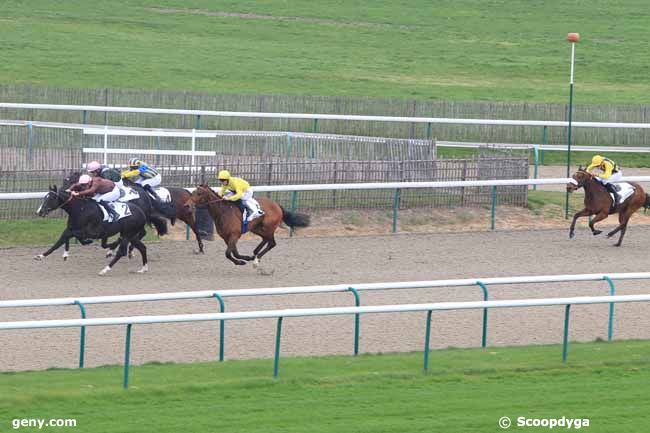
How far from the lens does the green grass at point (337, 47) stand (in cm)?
3247

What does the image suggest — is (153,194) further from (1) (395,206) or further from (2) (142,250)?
(1) (395,206)

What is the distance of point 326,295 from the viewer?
46.0ft

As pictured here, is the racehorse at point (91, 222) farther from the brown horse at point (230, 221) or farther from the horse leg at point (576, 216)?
the horse leg at point (576, 216)

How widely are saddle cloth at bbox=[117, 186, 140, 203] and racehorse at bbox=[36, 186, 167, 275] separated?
26 cm

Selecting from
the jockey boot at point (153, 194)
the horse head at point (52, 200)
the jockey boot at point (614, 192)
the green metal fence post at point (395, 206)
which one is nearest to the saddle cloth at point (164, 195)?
the jockey boot at point (153, 194)

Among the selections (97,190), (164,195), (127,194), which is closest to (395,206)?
(164,195)

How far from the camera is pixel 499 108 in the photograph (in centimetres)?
2681

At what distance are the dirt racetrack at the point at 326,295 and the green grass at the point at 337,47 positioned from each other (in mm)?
14498

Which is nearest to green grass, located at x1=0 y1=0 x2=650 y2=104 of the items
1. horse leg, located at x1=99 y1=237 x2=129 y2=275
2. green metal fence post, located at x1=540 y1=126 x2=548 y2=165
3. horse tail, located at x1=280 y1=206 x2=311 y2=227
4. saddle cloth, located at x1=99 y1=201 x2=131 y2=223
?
green metal fence post, located at x1=540 y1=126 x2=548 y2=165

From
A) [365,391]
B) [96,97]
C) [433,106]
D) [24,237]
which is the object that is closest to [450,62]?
[433,106]

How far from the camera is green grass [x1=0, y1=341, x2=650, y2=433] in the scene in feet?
30.5

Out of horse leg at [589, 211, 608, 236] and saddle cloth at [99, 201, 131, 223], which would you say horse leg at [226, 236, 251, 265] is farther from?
horse leg at [589, 211, 608, 236]

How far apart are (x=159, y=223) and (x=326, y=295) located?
120 inches

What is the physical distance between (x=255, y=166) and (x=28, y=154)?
12.6ft
